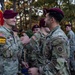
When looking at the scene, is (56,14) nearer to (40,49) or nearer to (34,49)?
(40,49)

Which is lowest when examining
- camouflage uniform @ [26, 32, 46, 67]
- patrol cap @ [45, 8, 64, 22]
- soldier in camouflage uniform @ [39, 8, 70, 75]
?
camouflage uniform @ [26, 32, 46, 67]

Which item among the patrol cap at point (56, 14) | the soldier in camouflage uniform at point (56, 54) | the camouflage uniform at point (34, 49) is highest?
the patrol cap at point (56, 14)

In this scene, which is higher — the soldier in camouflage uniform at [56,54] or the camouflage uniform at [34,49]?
the soldier in camouflage uniform at [56,54]

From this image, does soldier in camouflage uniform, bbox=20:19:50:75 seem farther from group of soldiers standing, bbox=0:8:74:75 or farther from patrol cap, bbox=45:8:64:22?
patrol cap, bbox=45:8:64:22

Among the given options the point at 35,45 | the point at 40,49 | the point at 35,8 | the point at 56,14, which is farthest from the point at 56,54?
the point at 35,8

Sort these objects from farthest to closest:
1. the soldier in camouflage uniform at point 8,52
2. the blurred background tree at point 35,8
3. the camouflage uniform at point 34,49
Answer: the blurred background tree at point 35,8
the camouflage uniform at point 34,49
the soldier in camouflage uniform at point 8,52

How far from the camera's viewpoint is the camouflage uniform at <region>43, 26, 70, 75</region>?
3.49 metres

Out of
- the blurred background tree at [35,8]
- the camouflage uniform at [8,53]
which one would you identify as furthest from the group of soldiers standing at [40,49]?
the blurred background tree at [35,8]

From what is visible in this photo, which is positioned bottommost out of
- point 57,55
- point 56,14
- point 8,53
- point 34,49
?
point 34,49

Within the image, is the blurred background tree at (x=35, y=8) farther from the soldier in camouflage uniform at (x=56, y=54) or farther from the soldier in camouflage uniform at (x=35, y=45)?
the soldier in camouflage uniform at (x=56, y=54)

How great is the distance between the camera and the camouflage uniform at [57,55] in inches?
138

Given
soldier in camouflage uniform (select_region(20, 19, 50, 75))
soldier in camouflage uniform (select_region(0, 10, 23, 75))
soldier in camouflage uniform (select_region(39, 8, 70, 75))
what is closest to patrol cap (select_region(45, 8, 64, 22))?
soldier in camouflage uniform (select_region(39, 8, 70, 75))

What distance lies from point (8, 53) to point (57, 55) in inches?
58.7

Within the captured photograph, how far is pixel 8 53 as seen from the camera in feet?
15.8
